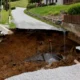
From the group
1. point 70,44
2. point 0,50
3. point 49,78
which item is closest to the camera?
point 49,78

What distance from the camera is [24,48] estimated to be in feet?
41.6

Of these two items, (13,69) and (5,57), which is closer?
(13,69)

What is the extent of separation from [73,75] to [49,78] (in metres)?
0.75

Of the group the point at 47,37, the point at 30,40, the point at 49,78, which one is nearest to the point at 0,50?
the point at 30,40

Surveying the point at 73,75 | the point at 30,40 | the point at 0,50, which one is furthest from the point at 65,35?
the point at 73,75

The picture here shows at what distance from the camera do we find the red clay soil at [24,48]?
9633 millimetres

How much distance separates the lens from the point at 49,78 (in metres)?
8.03

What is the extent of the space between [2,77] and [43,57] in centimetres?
306

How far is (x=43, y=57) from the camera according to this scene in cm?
1122

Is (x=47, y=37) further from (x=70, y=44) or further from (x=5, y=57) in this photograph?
(x=5, y=57)

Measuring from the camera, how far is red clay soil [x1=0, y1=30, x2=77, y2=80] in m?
9.63

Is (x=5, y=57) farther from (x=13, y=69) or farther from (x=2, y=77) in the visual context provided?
(x=2, y=77)

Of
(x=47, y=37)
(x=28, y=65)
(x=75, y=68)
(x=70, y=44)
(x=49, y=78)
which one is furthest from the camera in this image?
(x=47, y=37)

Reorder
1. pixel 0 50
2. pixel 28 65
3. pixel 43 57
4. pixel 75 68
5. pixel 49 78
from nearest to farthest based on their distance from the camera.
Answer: pixel 49 78, pixel 75 68, pixel 28 65, pixel 43 57, pixel 0 50
